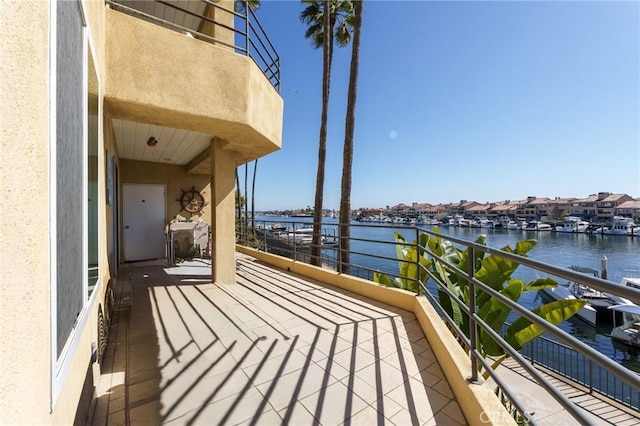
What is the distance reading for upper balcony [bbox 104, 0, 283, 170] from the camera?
312 cm

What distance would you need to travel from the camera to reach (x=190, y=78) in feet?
11.7

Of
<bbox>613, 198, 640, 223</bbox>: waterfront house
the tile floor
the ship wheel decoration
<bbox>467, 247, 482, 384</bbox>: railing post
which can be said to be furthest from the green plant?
<bbox>613, 198, 640, 223</bbox>: waterfront house

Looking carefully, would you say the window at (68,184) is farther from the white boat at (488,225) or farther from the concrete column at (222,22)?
the white boat at (488,225)

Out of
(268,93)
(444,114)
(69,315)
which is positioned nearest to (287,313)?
(69,315)

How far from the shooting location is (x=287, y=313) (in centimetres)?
361

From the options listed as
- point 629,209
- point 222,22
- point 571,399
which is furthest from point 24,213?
point 629,209

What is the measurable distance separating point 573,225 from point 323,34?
59759mm

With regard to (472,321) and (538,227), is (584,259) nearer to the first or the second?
(538,227)

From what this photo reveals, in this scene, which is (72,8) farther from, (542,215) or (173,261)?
(542,215)

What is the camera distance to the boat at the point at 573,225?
4634 cm

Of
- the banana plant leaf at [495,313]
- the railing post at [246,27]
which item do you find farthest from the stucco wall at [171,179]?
the banana plant leaf at [495,313]

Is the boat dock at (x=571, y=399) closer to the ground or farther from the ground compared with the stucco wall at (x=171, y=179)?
closer to the ground

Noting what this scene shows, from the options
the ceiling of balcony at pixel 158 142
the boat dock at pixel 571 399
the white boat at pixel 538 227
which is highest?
the ceiling of balcony at pixel 158 142

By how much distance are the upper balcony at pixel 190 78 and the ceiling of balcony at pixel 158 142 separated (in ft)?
0.42
